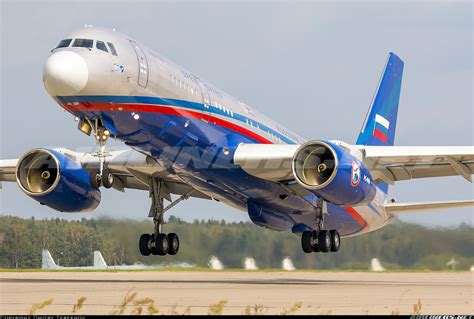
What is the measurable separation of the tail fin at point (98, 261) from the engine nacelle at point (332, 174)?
9978 mm

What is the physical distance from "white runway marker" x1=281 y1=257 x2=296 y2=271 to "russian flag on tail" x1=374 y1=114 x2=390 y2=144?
688cm

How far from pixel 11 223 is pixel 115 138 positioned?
25.8 feet

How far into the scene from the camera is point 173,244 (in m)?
33.1

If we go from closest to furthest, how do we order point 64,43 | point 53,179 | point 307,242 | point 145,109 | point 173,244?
Result: point 64,43 < point 145,109 < point 53,179 < point 307,242 < point 173,244

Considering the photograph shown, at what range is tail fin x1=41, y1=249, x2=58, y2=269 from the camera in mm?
34588

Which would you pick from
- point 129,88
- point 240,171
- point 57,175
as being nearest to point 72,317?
point 129,88

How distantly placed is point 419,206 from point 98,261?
12.1 m

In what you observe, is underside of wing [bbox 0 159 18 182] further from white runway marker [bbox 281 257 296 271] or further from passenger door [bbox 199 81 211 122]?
white runway marker [bbox 281 257 296 271]

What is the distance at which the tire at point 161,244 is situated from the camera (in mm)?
32719

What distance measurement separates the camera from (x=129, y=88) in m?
24.9

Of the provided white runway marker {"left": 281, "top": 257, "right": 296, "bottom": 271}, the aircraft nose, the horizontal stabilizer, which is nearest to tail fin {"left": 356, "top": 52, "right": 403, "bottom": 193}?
the horizontal stabilizer

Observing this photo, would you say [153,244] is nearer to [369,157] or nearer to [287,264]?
[287,264]

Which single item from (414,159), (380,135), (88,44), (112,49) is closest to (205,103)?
(112,49)

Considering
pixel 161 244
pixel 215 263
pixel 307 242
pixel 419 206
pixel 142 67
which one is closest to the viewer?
pixel 142 67
